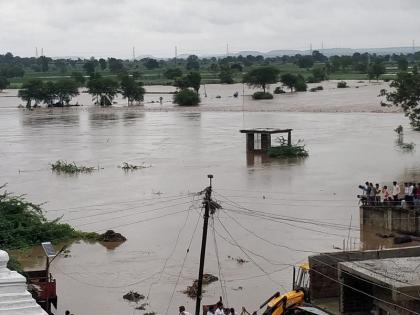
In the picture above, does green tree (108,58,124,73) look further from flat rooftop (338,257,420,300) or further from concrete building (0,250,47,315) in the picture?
concrete building (0,250,47,315)

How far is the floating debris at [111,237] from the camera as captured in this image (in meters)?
23.8

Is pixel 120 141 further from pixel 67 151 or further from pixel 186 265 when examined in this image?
pixel 186 265

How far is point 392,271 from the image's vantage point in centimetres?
1384

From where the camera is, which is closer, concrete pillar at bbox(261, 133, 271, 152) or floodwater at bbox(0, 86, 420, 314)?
floodwater at bbox(0, 86, 420, 314)

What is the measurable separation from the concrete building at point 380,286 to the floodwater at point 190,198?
3.59m

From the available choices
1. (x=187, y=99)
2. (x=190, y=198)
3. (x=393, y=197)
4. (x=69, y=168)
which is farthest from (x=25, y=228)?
(x=187, y=99)

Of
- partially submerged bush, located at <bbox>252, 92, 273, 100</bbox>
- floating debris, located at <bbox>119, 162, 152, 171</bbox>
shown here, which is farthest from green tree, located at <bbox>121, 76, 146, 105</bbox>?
floating debris, located at <bbox>119, 162, 152, 171</bbox>

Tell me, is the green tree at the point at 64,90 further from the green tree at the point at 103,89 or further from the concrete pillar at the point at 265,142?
the concrete pillar at the point at 265,142

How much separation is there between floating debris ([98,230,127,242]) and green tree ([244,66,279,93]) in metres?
72.8

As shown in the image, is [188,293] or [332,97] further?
[332,97]

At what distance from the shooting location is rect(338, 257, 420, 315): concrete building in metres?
12.9

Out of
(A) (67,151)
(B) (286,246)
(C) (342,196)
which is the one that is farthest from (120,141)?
(B) (286,246)

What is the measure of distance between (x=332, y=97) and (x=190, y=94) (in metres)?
15.3

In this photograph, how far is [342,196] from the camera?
2930 cm
